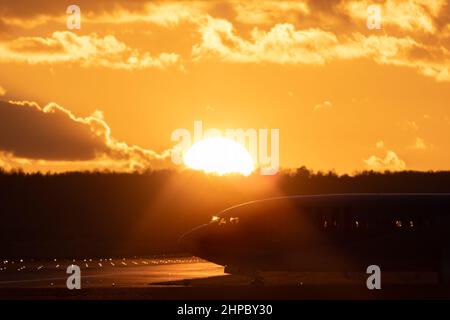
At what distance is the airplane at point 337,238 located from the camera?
52688mm

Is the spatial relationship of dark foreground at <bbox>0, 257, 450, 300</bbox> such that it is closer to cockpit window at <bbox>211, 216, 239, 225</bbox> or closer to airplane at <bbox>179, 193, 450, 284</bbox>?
airplane at <bbox>179, 193, 450, 284</bbox>

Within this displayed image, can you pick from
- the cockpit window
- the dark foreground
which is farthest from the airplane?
the dark foreground

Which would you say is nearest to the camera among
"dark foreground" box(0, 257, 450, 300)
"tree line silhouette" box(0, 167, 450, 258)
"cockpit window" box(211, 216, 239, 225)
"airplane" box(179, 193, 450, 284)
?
"dark foreground" box(0, 257, 450, 300)

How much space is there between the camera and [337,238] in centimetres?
5303

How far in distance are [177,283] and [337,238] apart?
8.78 metres

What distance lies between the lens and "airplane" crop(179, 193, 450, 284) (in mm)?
52688

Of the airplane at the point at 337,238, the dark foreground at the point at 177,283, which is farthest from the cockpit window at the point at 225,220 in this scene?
the dark foreground at the point at 177,283

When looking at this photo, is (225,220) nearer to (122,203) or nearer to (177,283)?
(177,283)

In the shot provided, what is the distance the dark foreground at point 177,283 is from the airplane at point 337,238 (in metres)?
1.20

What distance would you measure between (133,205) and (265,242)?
98518 mm

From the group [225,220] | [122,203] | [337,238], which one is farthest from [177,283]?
[122,203]

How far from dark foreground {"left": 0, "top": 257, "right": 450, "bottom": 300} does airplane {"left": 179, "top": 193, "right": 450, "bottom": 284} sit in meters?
1.20
